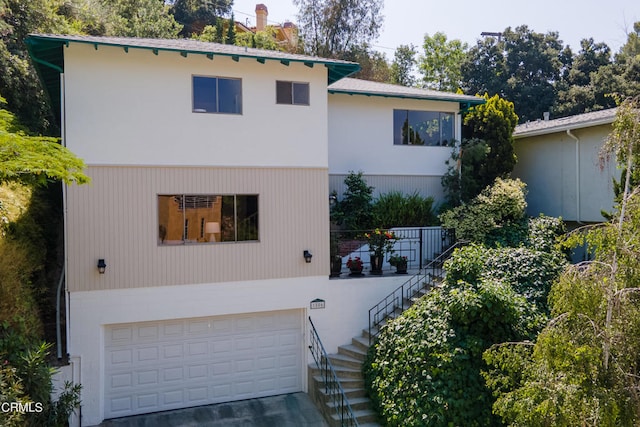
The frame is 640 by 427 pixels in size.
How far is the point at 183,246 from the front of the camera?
10.3 meters

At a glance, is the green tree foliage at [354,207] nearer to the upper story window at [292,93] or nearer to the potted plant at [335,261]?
the potted plant at [335,261]

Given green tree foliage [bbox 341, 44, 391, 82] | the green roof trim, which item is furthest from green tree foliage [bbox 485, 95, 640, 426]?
green tree foliage [bbox 341, 44, 391, 82]

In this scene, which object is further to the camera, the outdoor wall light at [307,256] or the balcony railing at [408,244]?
the balcony railing at [408,244]

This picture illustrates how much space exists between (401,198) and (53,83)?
1020cm

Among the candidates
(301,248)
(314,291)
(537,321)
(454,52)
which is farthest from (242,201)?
(454,52)

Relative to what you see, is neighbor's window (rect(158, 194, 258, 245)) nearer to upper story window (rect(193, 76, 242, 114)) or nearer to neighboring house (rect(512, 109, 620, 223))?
upper story window (rect(193, 76, 242, 114))

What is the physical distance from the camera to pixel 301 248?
36.5 ft

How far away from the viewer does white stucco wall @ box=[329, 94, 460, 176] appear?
14.8 m

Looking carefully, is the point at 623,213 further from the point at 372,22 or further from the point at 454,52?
the point at 454,52

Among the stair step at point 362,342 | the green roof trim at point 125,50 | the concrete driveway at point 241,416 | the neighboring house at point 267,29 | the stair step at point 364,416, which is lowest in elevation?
the concrete driveway at point 241,416

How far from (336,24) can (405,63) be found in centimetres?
916

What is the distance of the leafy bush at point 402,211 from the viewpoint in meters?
14.2

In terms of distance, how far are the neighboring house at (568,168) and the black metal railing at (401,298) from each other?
17.9ft

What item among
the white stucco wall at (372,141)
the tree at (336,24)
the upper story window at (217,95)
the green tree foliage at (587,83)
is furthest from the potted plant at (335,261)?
the green tree foliage at (587,83)
